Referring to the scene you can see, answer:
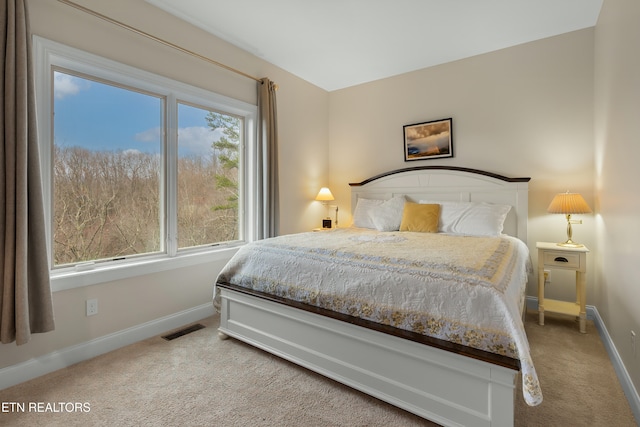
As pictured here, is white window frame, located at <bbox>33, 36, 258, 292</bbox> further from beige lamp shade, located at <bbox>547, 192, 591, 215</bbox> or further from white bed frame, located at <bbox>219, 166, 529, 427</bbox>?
beige lamp shade, located at <bbox>547, 192, 591, 215</bbox>

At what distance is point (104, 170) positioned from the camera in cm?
246

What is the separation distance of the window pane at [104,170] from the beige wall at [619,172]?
3429 mm

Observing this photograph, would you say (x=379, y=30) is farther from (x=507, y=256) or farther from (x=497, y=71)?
(x=507, y=256)

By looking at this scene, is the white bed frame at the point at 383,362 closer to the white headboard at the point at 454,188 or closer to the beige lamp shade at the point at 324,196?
the beige lamp shade at the point at 324,196

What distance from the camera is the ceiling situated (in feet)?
8.70

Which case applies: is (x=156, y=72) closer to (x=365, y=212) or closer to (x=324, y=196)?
(x=324, y=196)

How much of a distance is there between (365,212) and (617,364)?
2.52m

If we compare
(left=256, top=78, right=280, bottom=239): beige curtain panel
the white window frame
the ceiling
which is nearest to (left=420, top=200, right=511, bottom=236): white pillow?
the ceiling

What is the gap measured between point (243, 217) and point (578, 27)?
12.9 feet

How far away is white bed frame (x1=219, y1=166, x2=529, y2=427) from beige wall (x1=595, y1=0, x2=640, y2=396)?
0.98 m

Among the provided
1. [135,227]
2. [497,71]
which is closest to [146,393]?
[135,227]

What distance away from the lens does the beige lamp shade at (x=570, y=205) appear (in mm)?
2711

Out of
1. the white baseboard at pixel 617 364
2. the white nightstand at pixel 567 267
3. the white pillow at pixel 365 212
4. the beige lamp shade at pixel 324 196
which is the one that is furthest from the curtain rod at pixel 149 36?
the white baseboard at pixel 617 364

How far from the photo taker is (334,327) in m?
1.88
